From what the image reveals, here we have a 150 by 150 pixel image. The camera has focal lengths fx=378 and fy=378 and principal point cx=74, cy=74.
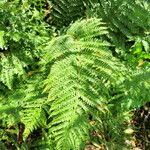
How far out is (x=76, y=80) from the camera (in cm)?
278

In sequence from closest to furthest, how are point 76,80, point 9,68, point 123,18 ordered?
point 76,80, point 9,68, point 123,18

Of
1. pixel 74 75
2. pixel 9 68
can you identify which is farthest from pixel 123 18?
pixel 9 68

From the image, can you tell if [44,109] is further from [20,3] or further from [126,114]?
[20,3]

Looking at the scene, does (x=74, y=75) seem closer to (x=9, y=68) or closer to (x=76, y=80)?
(x=76, y=80)

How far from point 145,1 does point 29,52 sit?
1.20 metres

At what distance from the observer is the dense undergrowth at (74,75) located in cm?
277

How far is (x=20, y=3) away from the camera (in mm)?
3633

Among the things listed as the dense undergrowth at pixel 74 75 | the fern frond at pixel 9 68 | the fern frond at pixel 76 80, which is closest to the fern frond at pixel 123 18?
the dense undergrowth at pixel 74 75

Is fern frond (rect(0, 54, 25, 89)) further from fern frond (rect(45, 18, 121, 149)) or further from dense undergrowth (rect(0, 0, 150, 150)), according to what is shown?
fern frond (rect(45, 18, 121, 149))

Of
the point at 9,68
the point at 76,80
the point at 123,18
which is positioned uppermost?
the point at 123,18

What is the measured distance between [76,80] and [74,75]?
0.04 m

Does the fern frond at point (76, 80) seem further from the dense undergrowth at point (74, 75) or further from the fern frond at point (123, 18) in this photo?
the fern frond at point (123, 18)

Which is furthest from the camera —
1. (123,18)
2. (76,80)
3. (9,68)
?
(123,18)

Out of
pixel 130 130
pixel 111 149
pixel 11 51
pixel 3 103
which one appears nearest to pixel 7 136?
pixel 3 103
